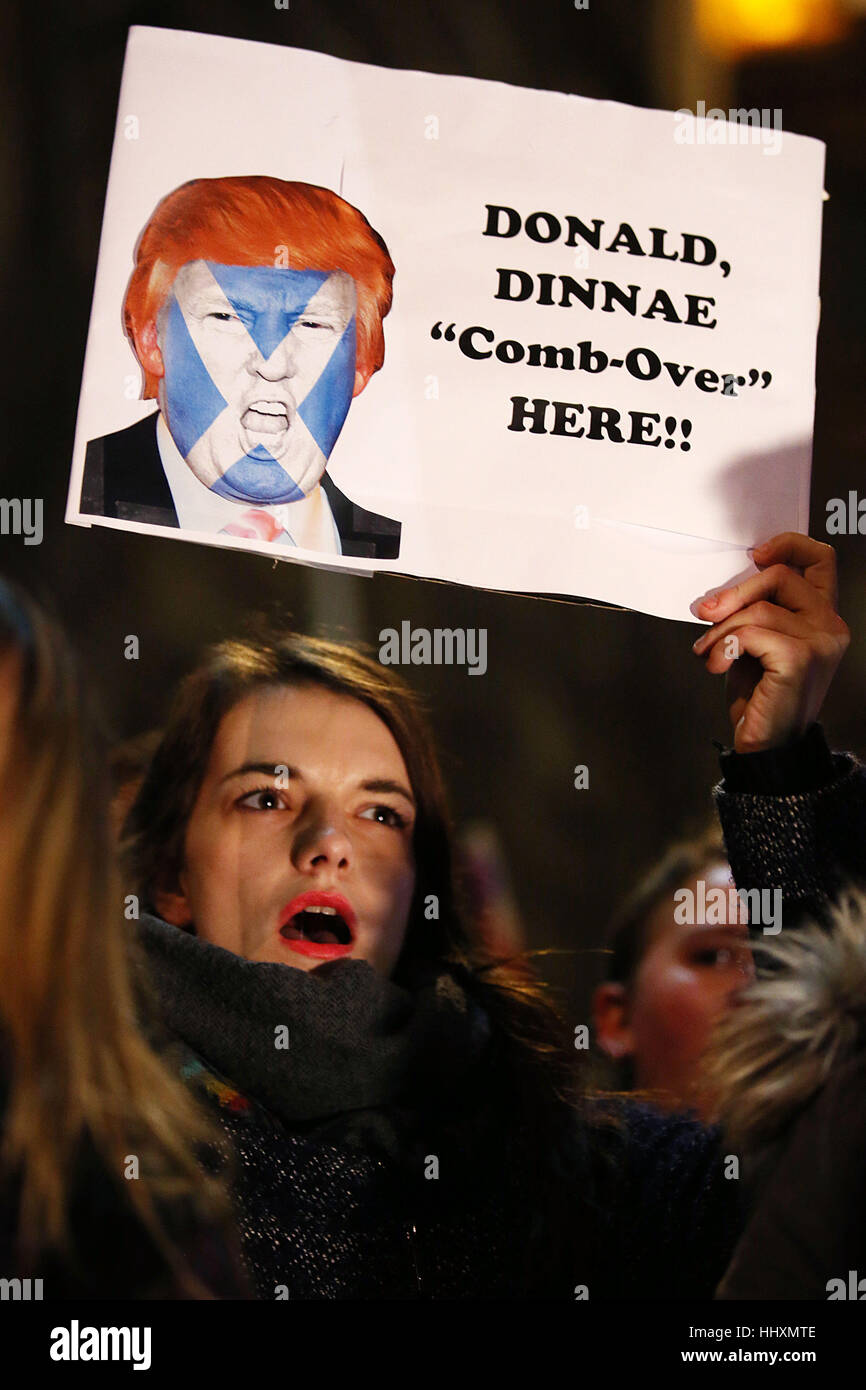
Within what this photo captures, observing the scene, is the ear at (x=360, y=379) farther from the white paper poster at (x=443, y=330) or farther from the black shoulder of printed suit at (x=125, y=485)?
the black shoulder of printed suit at (x=125, y=485)

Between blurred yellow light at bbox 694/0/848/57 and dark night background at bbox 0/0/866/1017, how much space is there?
2cm

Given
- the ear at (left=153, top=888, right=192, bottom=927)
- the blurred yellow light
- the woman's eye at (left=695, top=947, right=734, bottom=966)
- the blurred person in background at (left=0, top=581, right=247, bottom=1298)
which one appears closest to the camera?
the blurred person in background at (left=0, top=581, right=247, bottom=1298)

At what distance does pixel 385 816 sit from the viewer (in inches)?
57.1

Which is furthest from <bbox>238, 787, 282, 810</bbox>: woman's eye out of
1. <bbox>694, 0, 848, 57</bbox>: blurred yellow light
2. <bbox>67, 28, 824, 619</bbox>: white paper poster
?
<bbox>694, 0, 848, 57</bbox>: blurred yellow light

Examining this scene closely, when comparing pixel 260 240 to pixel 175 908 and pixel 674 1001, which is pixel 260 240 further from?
pixel 674 1001

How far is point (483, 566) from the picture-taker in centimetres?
146

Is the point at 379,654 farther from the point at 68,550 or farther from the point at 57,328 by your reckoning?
the point at 57,328

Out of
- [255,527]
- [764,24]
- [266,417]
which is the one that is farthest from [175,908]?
[764,24]

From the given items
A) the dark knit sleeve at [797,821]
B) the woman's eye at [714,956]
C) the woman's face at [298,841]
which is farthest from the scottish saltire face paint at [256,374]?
the woman's eye at [714,956]

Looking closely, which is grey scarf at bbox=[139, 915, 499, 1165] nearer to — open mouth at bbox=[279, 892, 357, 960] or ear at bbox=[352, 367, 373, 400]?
open mouth at bbox=[279, 892, 357, 960]

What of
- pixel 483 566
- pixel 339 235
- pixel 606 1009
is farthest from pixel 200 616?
pixel 606 1009

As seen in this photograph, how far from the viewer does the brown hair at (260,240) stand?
147cm

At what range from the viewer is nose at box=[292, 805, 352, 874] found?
1411 mm
